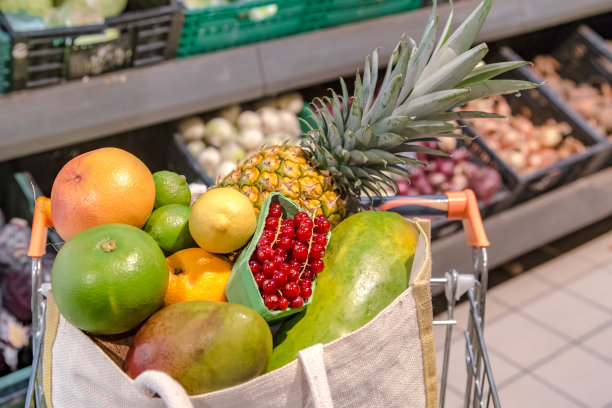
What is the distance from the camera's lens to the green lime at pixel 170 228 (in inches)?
45.2

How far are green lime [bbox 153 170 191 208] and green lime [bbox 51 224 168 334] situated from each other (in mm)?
228

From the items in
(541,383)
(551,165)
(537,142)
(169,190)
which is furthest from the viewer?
(537,142)

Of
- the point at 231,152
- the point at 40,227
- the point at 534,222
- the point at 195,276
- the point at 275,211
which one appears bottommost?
the point at 534,222

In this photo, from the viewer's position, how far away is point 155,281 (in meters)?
0.99

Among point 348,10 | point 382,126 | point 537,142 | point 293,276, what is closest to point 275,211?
point 293,276

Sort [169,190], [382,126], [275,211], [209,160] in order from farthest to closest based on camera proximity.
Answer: [209,160], [382,126], [169,190], [275,211]

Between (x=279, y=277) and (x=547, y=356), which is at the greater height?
(x=279, y=277)

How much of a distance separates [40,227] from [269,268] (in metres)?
0.51

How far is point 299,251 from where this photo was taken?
1070 mm

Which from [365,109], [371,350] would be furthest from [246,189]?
[371,350]

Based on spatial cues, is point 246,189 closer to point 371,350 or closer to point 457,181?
point 371,350

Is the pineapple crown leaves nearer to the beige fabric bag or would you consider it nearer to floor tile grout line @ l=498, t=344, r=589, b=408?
the beige fabric bag

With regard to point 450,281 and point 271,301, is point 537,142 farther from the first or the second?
point 271,301

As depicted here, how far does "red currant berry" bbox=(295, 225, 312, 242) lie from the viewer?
1.08 meters
